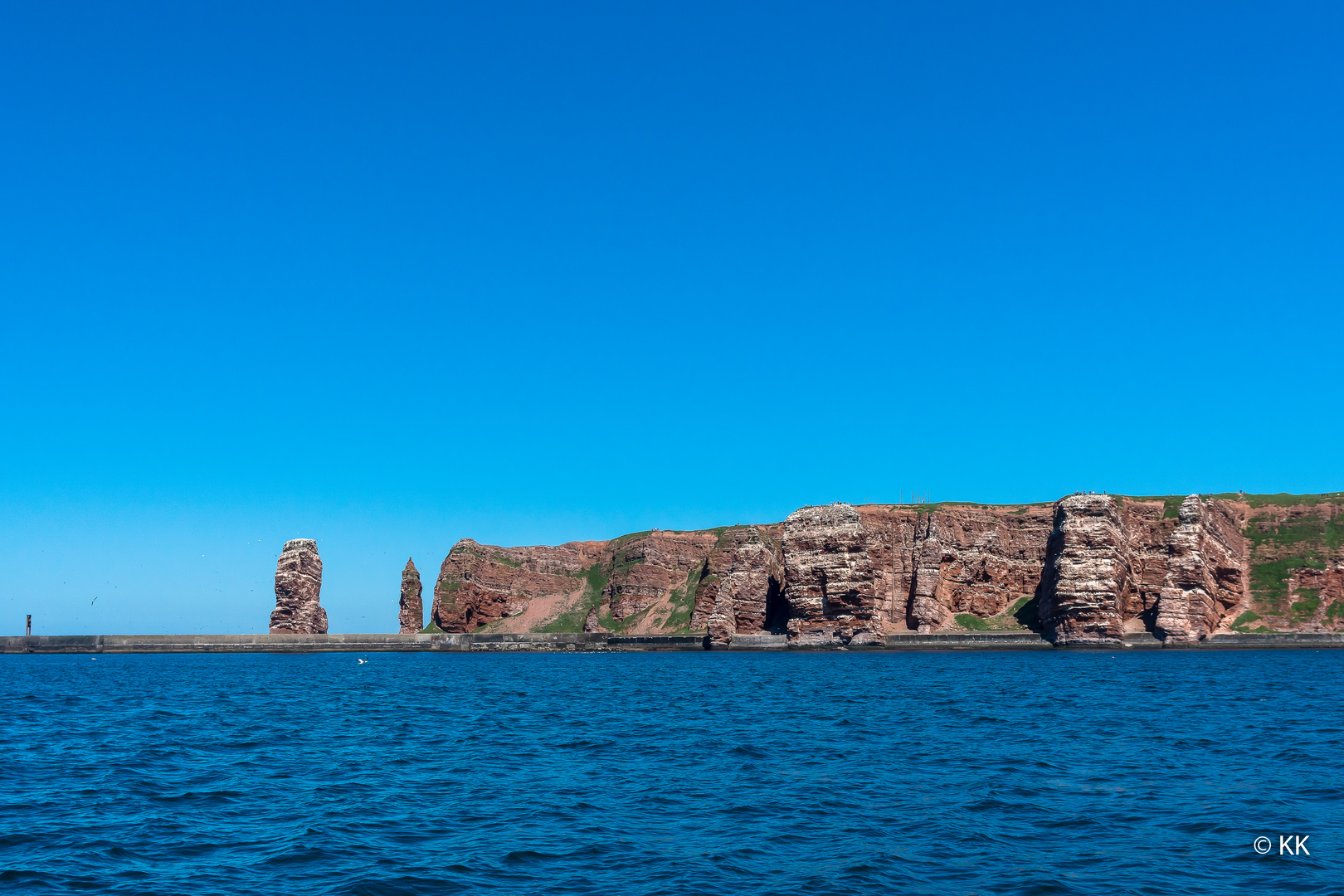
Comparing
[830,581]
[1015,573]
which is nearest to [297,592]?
[830,581]

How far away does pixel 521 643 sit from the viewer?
445ft

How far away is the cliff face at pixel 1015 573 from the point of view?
4210 inches

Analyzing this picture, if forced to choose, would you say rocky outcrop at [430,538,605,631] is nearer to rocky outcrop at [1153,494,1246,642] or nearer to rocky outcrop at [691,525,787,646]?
rocky outcrop at [691,525,787,646]

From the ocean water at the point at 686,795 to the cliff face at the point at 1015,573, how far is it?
205 feet

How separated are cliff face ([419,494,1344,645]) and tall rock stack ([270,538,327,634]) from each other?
40.0 metres

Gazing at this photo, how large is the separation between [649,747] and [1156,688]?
33.0 meters

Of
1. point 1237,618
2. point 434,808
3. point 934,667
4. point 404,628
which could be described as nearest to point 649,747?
point 434,808

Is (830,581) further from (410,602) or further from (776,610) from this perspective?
(410,602)

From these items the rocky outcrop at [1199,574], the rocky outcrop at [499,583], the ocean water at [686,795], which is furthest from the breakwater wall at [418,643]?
the ocean water at [686,795]

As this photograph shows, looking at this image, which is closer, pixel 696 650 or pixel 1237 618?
pixel 1237 618

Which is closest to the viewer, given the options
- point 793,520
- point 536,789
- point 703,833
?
point 703,833

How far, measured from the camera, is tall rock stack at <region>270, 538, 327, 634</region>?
493ft

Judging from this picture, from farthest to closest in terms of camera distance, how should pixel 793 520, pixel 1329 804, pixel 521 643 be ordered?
pixel 521 643
pixel 793 520
pixel 1329 804

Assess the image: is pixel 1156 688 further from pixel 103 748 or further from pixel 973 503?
pixel 973 503
